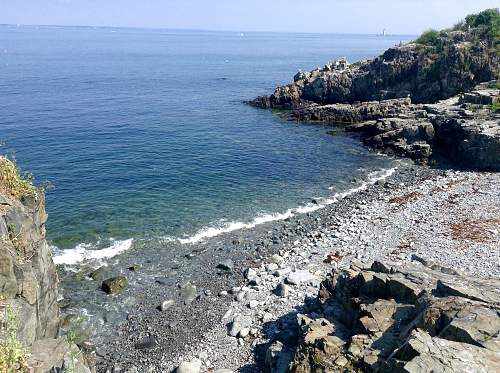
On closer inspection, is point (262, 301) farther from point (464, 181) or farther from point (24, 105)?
point (24, 105)

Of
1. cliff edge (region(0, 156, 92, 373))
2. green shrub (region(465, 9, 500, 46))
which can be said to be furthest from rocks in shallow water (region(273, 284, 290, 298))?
green shrub (region(465, 9, 500, 46))

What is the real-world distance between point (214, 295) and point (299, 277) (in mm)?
6270

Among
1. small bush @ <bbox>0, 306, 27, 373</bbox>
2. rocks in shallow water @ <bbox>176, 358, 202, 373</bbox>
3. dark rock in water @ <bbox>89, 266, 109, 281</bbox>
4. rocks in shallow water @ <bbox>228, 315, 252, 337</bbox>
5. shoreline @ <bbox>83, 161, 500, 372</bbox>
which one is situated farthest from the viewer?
dark rock in water @ <bbox>89, 266, 109, 281</bbox>

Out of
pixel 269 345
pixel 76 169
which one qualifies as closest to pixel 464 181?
pixel 269 345

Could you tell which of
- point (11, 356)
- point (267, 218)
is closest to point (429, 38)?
point (267, 218)

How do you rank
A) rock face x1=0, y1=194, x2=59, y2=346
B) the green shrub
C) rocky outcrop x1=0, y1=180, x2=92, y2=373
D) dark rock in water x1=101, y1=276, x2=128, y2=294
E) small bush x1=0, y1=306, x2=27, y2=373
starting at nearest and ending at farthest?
small bush x1=0, y1=306, x2=27, y2=373
rocky outcrop x1=0, y1=180, x2=92, y2=373
rock face x1=0, y1=194, x2=59, y2=346
dark rock in water x1=101, y1=276, x2=128, y2=294
the green shrub

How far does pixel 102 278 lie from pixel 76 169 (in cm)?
2436

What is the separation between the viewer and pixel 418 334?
1378 centimetres

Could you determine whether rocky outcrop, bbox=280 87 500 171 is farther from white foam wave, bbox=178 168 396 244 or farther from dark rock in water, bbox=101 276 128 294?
dark rock in water, bbox=101 276 128 294

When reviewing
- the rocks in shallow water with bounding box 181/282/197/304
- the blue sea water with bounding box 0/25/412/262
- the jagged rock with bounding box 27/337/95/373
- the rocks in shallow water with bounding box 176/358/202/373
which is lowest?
the rocks in shallow water with bounding box 181/282/197/304

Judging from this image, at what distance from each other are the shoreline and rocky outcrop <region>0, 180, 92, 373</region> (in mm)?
5018

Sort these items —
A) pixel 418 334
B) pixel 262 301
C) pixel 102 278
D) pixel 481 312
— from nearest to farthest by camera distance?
pixel 418 334, pixel 481 312, pixel 262 301, pixel 102 278

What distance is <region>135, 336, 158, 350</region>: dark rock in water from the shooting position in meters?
23.5

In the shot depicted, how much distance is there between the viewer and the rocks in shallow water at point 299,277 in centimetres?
2827
